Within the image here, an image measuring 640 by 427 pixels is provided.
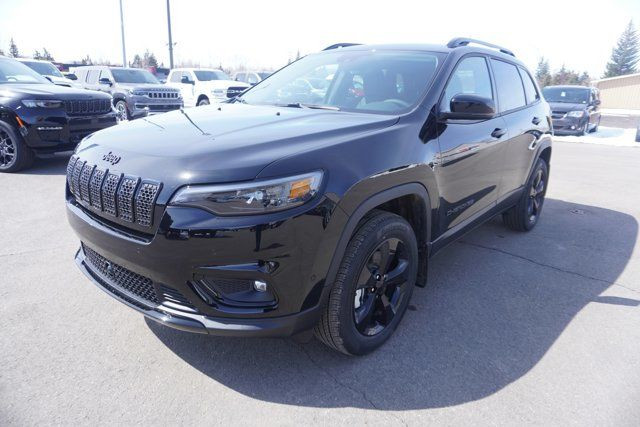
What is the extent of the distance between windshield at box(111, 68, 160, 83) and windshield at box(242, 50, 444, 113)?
484 inches

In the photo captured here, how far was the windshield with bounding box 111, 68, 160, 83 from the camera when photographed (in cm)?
1441

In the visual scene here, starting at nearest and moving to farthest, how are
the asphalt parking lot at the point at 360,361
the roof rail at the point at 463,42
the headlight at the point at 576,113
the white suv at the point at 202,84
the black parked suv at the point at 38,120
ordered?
1. the asphalt parking lot at the point at 360,361
2. the roof rail at the point at 463,42
3. the black parked suv at the point at 38,120
4. the headlight at the point at 576,113
5. the white suv at the point at 202,84

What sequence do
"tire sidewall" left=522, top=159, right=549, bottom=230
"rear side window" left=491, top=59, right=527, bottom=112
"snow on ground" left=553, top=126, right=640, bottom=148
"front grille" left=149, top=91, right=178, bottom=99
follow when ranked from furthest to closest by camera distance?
1. "snow on ground" left=553, top=126, right=640, bottom=148
2. "front grille" left=149, top=91, right=178, bottom=99
3. "tire sidewall" left=522, top=159, right=549, bottom=230
4. "rear side window" left=491, top=59, right=527, bottom=112

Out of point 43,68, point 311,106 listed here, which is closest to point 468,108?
point 311,106

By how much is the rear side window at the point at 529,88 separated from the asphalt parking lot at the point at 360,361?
1.85m

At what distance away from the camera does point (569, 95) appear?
15938 mm

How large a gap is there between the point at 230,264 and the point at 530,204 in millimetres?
4138

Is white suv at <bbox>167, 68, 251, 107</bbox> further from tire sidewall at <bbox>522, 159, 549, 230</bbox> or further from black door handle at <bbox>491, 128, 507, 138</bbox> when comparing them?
black door handle at <bbox>491, 128, 507, 138</bbox>

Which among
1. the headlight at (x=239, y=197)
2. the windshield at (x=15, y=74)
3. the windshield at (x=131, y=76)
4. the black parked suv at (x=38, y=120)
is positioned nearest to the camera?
the headlight at (x=239, y=197)

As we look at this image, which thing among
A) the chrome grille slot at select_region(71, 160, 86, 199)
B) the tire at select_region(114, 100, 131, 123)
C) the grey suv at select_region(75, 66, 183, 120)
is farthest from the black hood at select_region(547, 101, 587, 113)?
the chrome grille slot at select_region(71, 160, 86, 199)

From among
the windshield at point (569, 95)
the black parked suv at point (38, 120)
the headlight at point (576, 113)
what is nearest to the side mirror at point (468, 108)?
the black parked suv at point (38, 120)

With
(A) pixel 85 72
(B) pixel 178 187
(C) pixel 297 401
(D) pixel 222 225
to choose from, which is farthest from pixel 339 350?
(A) pixel 85 72

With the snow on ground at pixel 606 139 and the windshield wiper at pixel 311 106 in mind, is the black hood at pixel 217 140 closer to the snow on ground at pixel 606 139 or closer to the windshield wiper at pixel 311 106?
the windshield wiper at pixel 311 106

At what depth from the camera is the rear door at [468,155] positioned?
3.02 m
